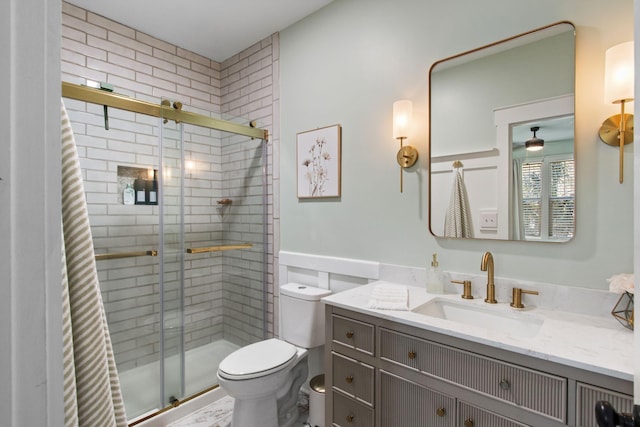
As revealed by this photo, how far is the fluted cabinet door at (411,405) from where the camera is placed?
124 centimetres

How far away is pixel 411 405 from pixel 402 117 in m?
1.42

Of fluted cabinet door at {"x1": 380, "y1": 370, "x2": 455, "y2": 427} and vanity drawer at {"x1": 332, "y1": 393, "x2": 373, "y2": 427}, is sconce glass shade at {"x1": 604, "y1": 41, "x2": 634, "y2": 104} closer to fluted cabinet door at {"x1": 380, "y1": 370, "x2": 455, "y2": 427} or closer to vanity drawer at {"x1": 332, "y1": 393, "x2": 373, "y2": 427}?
fluted cabinet door at {"x1": 380, "y1": 370, "x2": 455, "y2": 427}

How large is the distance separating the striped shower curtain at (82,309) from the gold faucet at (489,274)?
4.84 ft

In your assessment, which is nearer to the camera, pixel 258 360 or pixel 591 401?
pixel 591 401

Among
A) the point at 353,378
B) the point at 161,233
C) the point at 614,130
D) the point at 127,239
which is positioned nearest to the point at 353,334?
the point at 353,378

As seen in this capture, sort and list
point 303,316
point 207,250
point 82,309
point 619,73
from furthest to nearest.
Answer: point 207,250
point 303,316
point 619,73
point 82,309

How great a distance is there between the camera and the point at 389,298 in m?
1.56

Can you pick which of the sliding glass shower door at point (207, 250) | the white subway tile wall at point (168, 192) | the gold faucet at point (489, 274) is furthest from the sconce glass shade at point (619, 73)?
the sliding glass shower door at point (207, 250)

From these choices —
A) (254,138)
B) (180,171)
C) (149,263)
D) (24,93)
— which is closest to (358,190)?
(254,138)

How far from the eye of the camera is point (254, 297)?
2.67 meters

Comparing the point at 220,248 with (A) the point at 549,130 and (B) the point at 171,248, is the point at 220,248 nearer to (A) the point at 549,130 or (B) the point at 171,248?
(B) the point at 171,248

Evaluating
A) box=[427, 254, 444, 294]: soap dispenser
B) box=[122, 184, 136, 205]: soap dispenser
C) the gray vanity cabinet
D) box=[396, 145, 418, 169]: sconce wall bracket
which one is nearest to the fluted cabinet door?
the gray vanity cabinet

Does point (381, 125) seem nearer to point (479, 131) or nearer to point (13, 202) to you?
point (479, 131)

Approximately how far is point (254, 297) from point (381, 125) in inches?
66.2
